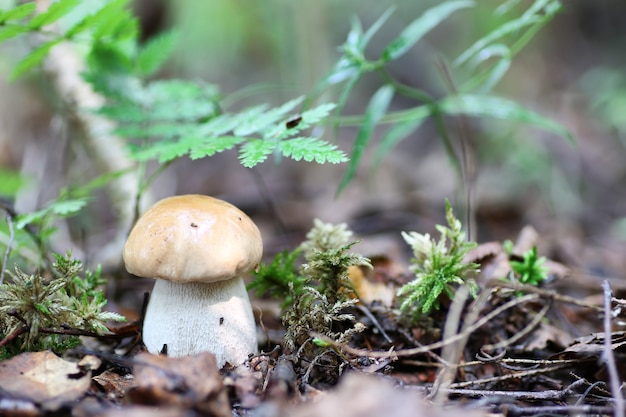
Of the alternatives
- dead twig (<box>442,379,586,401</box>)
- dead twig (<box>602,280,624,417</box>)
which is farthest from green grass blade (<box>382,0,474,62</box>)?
dead twig (<box>442,379,586,401</box>)

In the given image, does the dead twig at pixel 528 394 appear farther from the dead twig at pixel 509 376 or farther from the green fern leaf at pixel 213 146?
the green fern leaf at pixel 213 146

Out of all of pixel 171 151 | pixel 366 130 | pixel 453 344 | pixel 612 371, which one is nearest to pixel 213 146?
pixel 171 151

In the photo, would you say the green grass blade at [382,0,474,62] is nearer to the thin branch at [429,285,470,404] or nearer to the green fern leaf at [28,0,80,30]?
the thin branch at [429,285,470,404]

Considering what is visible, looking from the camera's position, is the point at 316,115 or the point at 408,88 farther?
the point at 408,88

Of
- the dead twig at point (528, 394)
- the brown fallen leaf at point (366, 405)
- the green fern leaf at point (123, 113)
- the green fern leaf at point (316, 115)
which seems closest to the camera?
the brown fallen leaf at point (366, 405)

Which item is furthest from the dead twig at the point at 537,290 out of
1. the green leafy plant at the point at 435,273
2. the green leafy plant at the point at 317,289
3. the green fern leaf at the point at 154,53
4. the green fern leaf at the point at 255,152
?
the green fern leaf at the point at 154,53

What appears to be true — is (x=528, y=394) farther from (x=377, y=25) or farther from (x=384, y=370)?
(x=377, y=25)
